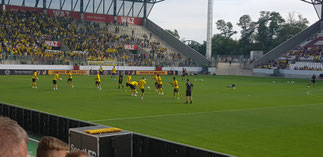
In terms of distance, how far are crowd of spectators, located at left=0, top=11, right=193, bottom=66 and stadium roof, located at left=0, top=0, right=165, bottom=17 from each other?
3724 mm

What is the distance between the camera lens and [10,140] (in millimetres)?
2188

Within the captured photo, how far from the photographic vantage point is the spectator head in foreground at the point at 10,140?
2174mm

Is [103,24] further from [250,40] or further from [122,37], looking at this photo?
→ [250,40]

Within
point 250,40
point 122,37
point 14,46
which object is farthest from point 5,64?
point 250,40

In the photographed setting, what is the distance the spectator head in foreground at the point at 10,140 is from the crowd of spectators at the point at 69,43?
57456 mm

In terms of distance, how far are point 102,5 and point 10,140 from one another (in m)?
85.9

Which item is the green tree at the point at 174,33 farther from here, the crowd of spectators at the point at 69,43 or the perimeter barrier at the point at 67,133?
the perimeter barrier at the point at 67,133

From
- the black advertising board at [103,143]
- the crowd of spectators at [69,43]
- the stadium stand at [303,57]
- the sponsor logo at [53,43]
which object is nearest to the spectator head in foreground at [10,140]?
the black advertising board at [103,143]

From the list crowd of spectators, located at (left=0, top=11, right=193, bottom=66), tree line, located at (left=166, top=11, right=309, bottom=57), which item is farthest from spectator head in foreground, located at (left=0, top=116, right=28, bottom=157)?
tree line, located at (left=166, top=11, right=309, bottom=57)

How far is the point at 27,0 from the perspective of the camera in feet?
249

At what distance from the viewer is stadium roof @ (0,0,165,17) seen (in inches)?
3045

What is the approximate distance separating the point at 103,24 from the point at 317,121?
68551mm

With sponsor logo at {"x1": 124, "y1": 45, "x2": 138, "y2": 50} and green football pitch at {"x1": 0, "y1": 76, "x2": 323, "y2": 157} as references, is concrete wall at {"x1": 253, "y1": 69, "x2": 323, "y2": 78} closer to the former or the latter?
sponsor logo at {"x1": 124, "y1": 45, "x2": 138, "y2": 50}

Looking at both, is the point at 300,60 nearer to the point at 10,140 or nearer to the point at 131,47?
the point at 131,47
